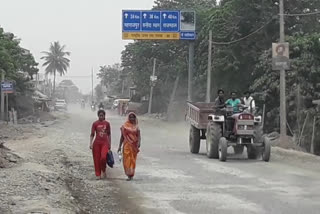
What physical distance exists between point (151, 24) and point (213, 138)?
20.0 meters

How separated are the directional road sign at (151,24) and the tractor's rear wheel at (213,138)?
62.0 feet

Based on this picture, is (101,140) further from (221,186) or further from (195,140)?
(195,140)

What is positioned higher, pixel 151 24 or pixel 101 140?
pixel 151 24

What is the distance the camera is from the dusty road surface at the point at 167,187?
10219 mm

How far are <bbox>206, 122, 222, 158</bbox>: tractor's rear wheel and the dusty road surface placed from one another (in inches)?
18.2

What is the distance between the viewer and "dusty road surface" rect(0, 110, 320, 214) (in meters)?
10.2

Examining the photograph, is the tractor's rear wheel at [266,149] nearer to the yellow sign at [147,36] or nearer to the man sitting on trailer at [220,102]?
the man sitting on trailer at [220,102]

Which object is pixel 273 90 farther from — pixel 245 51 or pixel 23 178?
pixel 23 178

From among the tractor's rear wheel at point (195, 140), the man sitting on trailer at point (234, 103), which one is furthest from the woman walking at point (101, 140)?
the tractor's rear wheel at point (195, 140)

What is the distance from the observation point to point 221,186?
12859mm

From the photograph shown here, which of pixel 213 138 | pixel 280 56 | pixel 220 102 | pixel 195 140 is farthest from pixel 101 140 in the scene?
pixel 280 56

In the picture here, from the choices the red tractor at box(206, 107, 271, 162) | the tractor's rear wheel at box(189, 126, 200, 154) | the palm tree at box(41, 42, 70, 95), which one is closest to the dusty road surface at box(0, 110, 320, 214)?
the red tractor at box(206, 107, 271, 162)

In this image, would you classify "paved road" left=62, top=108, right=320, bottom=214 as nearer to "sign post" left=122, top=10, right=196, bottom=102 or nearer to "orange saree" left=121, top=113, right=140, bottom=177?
"orange saree" left=121, top=113, right=140, bottom=177

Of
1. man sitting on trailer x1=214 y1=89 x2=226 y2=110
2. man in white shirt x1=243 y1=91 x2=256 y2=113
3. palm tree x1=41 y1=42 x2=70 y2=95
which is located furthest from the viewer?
palm tree x1=41 y1=42 x2=70 y2=95
